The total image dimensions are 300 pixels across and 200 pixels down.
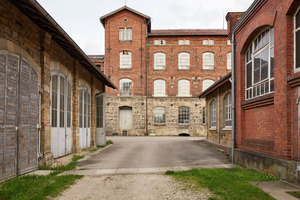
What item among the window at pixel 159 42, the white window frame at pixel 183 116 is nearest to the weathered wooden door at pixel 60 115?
the white window frame at pixel 183 116

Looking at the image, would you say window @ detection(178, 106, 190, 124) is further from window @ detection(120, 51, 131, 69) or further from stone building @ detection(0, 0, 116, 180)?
stone building @ detection(0, 0, 116, 180)

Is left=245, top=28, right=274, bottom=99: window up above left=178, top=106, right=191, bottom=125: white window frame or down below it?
above

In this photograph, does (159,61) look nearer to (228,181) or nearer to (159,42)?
(159,42)

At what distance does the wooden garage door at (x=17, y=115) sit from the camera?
589 centimetres

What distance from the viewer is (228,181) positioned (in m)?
5.96

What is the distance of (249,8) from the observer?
26.1ft

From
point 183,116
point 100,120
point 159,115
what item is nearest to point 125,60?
point 159,115

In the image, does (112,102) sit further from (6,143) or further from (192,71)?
(6,143)

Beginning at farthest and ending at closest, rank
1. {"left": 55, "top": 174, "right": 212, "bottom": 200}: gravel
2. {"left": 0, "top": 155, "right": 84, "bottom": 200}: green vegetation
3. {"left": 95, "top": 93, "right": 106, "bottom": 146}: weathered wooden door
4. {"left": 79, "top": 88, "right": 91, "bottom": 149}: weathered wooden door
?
{"left": 95, "top": 93, "right": 106, "bottom": 146}: weathered wooden door, {"left": 79, "top": 88, "right": 91, "bottom": 149}: weathered wooden door, {"left": 55, "top": 174, "right": 212, "bottom": 200}: gravel, {"left": 0, "top": 155, "right": 84, "bottom": 200}: green vegetation

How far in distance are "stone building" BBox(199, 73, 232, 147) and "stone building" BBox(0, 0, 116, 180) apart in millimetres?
7977

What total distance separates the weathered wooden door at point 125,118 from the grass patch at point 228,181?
71.2 ft

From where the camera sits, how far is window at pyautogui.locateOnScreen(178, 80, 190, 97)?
29.8 metres

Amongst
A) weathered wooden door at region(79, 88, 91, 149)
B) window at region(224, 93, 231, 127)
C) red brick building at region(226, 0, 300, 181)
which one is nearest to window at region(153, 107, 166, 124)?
window at region(224, 93, 231, 127)

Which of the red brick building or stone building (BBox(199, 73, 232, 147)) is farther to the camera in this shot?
stone building (BBox(199, 73, 232, 147))
